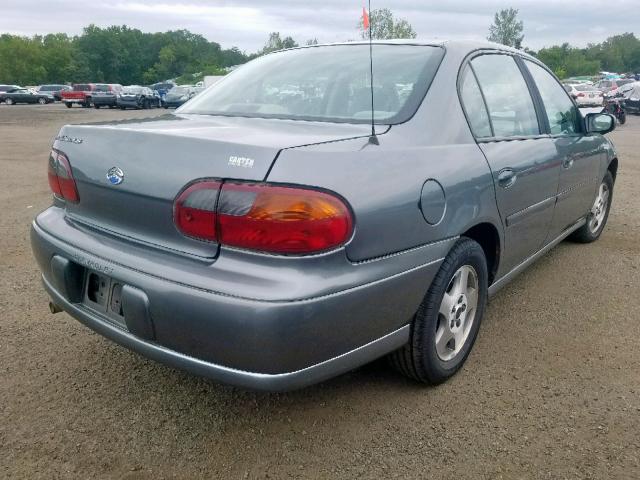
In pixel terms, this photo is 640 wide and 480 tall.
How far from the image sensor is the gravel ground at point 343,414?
6.93 ft

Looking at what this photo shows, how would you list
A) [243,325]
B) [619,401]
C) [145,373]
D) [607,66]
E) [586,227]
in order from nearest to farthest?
1. [243,325]
2. [619,401]
3. [145,373]
4. [586,227]
5. [607,66]

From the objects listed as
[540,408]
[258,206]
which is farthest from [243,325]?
[540,408]

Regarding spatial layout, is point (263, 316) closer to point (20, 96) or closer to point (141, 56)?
point (20, 96)

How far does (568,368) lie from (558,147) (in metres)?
1.39

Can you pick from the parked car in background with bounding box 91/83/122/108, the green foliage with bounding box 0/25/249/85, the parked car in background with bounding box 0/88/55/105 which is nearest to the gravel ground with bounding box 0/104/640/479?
the parked car in background with bounding box 91/83/122/108

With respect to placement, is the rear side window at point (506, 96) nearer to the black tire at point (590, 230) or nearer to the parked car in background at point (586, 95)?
the black tire at point (590, 230)

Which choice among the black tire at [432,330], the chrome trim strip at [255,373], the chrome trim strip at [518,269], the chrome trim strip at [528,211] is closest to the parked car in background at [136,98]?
the chrome trim strip at [518,269]

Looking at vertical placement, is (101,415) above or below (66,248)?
below

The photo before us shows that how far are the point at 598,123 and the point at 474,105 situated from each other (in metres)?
1.77

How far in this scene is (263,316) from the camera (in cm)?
178

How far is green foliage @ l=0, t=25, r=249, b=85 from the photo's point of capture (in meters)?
98.9

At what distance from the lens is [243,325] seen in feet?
5.92

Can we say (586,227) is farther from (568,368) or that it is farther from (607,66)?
(607,66)

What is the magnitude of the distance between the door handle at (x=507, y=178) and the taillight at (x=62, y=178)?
1.93m
